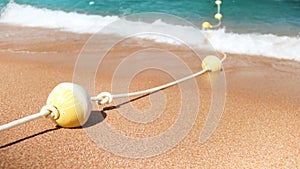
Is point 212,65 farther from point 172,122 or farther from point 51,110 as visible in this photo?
point 51,110

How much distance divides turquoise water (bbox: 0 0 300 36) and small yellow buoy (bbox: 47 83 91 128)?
5.83 m

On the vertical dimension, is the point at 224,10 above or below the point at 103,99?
above

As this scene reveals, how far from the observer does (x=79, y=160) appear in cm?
229

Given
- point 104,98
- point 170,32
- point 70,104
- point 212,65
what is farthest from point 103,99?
point 170,32

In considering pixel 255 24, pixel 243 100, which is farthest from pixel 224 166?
pixel 255 24

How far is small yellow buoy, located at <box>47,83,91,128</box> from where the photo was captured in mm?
2506

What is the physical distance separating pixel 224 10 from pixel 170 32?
3858 millimetres

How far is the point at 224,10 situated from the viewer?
10.4 metres

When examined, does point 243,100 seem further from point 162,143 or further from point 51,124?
point 51,124

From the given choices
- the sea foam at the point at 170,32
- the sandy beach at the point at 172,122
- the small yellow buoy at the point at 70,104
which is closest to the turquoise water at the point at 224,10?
the sea foam at the point at 170,32

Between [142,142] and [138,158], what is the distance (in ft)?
0.74

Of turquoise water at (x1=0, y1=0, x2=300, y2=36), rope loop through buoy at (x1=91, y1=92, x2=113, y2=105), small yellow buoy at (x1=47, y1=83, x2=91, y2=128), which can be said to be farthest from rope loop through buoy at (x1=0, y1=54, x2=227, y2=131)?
turquoise water at (x1=0, y1=0, x2=300, y2=36)

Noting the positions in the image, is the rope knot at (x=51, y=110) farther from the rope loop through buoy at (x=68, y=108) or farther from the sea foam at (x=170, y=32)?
the sea foam at (x=170, y=32)

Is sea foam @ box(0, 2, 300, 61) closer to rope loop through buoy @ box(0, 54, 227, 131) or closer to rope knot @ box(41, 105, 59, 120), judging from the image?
rope loop through buoy @ box(0, 54, 227, 131)
